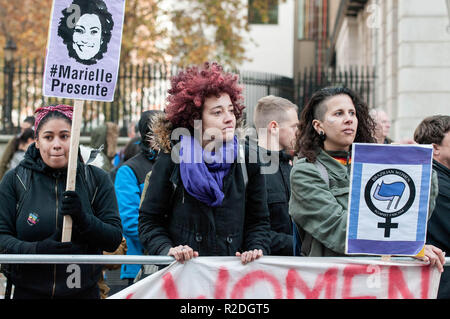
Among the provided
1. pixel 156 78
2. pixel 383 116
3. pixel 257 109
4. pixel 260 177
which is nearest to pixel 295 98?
pixel 156 78

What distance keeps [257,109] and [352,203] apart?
7.13 feet

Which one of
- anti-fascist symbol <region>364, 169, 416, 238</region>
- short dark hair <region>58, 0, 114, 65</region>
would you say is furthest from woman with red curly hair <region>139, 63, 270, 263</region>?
anti-fascist symbol <region>364, 169, 416, 238</region>

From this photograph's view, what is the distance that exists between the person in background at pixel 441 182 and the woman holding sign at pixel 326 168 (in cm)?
55

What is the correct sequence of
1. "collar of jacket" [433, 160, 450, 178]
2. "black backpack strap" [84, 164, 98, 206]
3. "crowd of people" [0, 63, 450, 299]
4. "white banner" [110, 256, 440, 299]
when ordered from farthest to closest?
"collar of jacket" [433, 160, 450, 178] < "black backpack strap" [84, 164, 98, 206] < "crowd of people" [0, 63, 450, 299] < "white banner" [110, 256, 440, 299]

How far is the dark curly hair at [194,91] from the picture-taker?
12.6ft

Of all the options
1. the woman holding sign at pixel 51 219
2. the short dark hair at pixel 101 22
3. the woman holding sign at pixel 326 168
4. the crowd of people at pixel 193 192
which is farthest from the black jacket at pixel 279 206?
the short dark hair at pixel 101 22

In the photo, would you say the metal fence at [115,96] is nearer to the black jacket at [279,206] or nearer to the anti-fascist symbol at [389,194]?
the black jacket at [279,206]

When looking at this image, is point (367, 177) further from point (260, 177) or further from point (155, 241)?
point (155, 241)

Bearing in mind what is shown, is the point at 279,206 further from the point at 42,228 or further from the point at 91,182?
the point at 42,228

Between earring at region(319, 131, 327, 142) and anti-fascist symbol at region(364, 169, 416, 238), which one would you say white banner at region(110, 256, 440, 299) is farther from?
earring at region(319, 131, 327, 142)

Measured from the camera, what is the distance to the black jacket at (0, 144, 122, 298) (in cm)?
377

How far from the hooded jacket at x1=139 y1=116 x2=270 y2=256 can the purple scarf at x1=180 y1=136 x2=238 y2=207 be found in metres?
0.05

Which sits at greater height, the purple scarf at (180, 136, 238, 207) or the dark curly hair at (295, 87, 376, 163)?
the dark curly hair at (295, 87, 376, 163)
